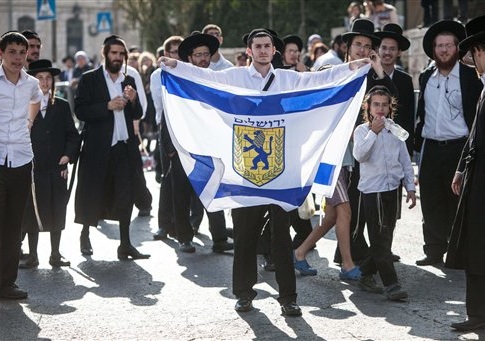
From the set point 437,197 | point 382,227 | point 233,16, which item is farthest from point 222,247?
point 233,16

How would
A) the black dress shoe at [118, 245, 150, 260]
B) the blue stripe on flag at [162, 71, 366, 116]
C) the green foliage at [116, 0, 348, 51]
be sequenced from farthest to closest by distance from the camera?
1. the green foliage at [116, 0, 348, 51]
2. the black dress shoe at [118, 245, 150, 260]
3. the blue stripe on flag at [162, 71, 366, 116]

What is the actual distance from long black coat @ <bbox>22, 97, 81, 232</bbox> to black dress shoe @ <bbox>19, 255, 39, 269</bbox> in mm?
261

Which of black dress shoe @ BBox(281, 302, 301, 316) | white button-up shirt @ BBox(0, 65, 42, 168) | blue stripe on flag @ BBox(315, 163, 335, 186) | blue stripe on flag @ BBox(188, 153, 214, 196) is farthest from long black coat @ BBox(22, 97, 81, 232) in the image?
black dress shoe @ BBox(281, 302, 301, 316)

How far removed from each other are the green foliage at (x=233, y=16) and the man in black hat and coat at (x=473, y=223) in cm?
3309

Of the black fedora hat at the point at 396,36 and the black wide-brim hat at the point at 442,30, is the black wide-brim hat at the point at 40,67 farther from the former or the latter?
the black wide-brim hat at the point at 442,30

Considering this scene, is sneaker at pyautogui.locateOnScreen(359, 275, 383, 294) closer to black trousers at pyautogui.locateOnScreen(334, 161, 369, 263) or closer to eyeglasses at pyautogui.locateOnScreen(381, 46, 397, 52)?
black trousers at pyautogui.locateOnScreen(334, 161, 369, 263)

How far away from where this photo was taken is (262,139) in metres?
8.66

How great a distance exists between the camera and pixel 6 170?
9.12m

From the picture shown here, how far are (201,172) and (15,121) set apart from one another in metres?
1.56

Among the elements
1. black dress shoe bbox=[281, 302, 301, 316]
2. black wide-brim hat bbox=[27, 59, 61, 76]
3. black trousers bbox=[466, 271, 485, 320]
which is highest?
black wide-brim hat bbox=[27, 59, 61, 76]

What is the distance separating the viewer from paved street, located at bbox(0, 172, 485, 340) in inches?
314

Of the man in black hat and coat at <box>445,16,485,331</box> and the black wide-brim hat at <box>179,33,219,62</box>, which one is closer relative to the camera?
the man in black hat and coat at <box>445,16,485,331</box>

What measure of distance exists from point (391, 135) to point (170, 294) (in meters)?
2.19

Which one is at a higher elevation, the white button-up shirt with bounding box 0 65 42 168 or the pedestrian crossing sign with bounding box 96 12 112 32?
the pedestrian crossing sign with bounding box 96 12 112 32
